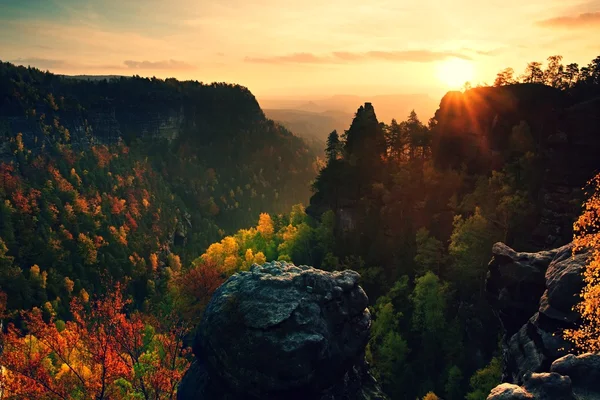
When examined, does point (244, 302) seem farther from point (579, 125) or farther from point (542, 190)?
point (579, 125)

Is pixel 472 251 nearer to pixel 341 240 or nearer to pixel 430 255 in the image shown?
pixel 430 255

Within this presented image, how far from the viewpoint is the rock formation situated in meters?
17.8

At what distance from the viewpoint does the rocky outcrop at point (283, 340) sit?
30641mm

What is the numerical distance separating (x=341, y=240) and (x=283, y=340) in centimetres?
4506

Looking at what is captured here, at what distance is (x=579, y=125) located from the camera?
42281 millimetres

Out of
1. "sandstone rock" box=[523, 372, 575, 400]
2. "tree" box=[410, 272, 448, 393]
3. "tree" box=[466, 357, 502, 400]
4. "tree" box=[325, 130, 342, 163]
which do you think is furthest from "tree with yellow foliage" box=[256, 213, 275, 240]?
"sandstone rock" box=[523, 372, 575, 400]

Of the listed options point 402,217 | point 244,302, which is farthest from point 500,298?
point 402,217

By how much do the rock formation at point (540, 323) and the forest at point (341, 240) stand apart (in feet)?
8.05

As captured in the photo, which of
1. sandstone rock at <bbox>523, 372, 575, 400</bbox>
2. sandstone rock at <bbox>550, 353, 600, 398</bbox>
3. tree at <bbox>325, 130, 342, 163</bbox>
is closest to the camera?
sandstone rock at <bbox>523, 372, 575, 400</bbox>

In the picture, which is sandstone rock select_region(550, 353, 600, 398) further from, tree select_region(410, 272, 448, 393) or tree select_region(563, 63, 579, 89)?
tree select_region(563, 63, 579, 89)

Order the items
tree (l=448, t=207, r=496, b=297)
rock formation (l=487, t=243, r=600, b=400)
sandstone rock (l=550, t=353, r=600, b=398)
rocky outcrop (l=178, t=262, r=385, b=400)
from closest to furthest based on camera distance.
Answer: sandstone rock (l=550, t=353, r=600, b=398)
rock formation (l=487, t=243, r=600, b=400)
rocky outcrop (l=178, t=262, r=385, b=400)
tree (l=448, t=207, r=496, b=297)

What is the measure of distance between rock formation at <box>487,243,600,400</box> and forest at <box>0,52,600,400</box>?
2452 mm

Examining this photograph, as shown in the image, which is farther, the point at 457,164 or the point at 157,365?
the point at 457,164

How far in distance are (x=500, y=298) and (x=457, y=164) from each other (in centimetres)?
3601
